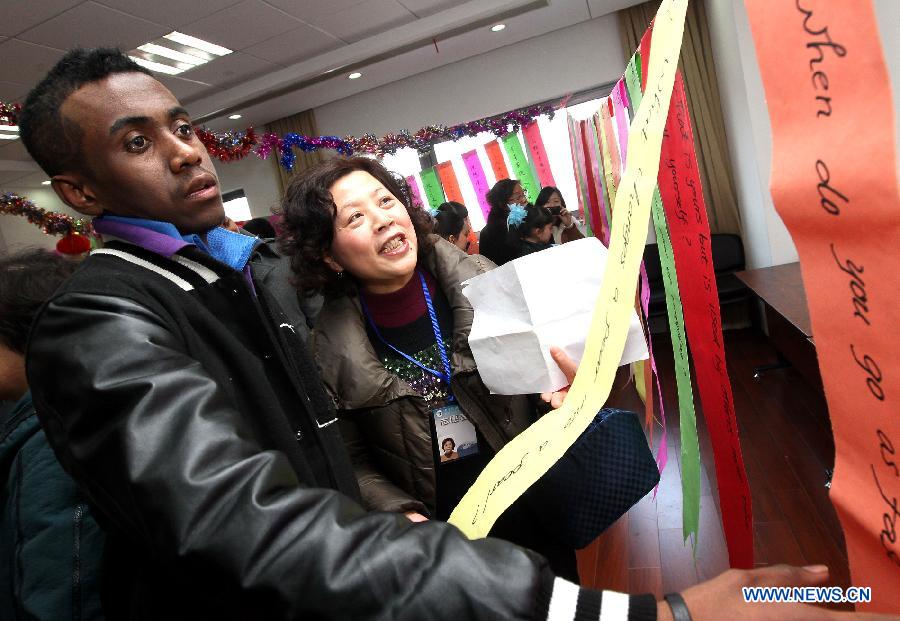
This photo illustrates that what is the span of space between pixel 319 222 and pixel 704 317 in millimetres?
771

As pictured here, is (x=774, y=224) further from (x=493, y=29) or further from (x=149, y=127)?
(x=149, y=127)

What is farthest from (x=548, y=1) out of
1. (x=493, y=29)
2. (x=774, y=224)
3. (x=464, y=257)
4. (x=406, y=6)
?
(x=464, y=257)

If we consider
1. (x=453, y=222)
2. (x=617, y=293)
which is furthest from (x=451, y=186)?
(x=617, y=293)

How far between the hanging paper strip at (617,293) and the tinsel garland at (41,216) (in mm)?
4127

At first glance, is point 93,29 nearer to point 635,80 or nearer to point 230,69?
point 230,69

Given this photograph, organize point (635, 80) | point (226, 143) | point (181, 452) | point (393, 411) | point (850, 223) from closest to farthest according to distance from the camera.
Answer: point (850, 223)
point (181, 452)
point (635, 80)
point (393, 411)
point (226, 143)

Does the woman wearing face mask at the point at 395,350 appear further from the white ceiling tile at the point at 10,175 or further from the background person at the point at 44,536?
the white ceiling tile at the point at 10,175

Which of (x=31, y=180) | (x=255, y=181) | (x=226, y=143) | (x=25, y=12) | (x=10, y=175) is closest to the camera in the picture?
(x=25, y=12)

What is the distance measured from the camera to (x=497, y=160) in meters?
4.64

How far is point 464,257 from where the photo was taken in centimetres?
125

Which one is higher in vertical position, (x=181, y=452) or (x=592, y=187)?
(x=592, y=187)

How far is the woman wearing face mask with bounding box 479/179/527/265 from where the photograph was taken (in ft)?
10.9

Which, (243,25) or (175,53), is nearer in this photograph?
(243,25)

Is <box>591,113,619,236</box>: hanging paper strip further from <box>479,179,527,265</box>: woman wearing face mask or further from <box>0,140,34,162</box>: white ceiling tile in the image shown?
<box>0,140,34,162</box>: white ceiling tile
